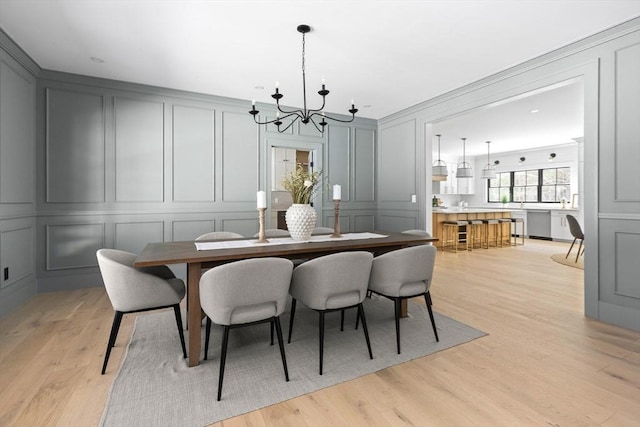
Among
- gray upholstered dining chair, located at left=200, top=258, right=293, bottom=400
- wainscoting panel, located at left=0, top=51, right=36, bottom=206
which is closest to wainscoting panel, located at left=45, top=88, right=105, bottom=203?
wainscoting panel, located at left=0, top=51, right=36, bottom=206

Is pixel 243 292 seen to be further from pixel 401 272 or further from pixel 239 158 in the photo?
pixel 239 158

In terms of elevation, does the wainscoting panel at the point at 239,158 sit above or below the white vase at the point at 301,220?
above

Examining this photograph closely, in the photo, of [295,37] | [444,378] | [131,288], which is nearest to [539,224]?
[444,378]

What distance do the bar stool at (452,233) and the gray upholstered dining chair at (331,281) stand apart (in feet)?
18.2

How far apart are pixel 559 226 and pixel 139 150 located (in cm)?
989

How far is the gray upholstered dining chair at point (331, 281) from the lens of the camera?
2.00 m

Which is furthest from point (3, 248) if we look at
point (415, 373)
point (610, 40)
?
point (610, 40)

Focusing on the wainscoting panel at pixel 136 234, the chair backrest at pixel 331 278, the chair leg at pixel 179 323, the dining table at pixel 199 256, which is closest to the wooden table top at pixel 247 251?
the dining table at pixel 199 256

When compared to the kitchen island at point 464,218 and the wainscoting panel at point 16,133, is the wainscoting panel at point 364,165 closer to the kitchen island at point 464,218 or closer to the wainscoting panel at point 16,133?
the kitchen island at point 464,218

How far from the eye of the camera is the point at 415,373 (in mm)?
2020

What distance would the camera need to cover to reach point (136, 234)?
165 inches

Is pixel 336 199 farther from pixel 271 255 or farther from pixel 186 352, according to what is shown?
pixel 186 352

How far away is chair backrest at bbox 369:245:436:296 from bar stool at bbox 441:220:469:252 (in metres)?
5.06

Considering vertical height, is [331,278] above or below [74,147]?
below
